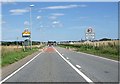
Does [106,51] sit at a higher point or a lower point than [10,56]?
lower

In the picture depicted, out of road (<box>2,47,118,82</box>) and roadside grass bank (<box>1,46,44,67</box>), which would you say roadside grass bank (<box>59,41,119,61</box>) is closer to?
road (<box>2,47,118,82</box>)

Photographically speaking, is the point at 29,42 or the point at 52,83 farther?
the point at 29,42

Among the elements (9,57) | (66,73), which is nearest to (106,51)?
(9,57)

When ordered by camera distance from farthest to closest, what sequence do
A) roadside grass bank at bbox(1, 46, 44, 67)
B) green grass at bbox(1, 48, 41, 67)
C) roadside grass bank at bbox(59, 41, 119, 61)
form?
roadside grass bank at bbox(59, 41, 119, 61) → roadside grass bank at bbox(1, 46, 44, 67) → green grass at bbox(1, 48, 41, 67)

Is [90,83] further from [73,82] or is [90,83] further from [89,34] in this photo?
[89,34]

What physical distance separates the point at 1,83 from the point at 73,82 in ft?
9.83

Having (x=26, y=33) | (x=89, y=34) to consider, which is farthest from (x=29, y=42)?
(x=89, y=34)

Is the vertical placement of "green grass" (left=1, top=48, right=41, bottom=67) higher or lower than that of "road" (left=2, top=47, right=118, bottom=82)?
lower

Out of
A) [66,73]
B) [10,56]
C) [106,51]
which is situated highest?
[66,73]

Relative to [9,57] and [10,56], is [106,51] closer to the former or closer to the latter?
[10,56]

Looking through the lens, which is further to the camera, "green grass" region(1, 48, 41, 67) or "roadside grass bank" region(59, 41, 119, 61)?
"roadside grass bank" region(59, 41, 119, 61)

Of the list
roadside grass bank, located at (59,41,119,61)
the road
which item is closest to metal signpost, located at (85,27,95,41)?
roadside grass bank, located at (59,41,119,61)

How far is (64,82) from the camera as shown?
Result: 1370 cm

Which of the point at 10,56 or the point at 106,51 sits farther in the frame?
the point at 106,51
